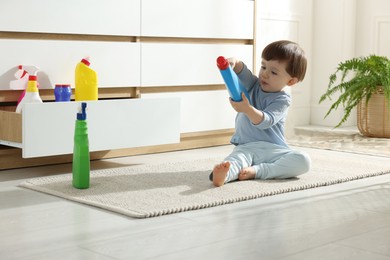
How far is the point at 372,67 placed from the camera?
345 centimetres

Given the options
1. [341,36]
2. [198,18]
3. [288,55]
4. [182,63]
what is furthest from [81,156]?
[341,36]

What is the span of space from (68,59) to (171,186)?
0.66 m

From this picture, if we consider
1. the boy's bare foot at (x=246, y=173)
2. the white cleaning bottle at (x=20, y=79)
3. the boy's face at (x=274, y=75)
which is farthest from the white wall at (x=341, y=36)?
the white cleaning bottle at (x=20, y=79)

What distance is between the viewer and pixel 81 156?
2027 millimetres

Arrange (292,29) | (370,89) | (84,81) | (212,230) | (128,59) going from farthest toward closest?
(292,29) < (370,89) < (128,59) < (84,81) < (212,230)

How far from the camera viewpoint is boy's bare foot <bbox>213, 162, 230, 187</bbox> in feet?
6.73

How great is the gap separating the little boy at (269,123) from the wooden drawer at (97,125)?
0.98 ft

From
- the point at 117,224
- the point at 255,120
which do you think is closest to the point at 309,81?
the point at 255,120

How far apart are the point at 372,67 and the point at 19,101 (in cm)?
186

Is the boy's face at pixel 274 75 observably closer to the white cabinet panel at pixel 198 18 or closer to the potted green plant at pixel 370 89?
the white cabinet panel at pixel 198 18

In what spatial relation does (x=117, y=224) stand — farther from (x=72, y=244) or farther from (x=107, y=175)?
(x=107, y=175)

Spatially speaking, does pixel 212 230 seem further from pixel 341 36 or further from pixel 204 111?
pixel 341 36

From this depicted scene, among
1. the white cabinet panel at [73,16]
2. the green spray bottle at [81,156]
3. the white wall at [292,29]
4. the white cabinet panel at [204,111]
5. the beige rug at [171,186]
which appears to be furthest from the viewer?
the white wall at [292,29]

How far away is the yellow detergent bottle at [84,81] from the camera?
2.40 m
